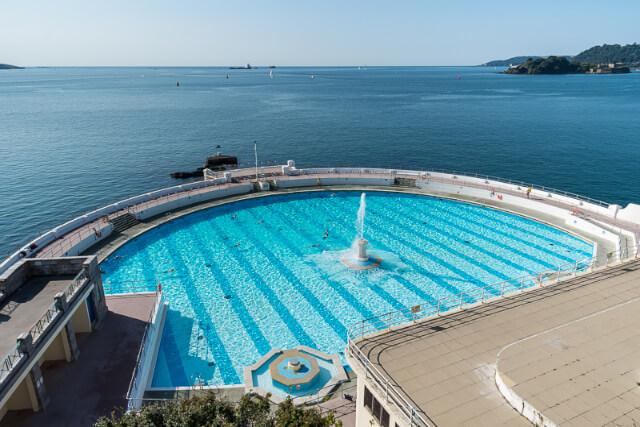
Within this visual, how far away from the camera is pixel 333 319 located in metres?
23.4

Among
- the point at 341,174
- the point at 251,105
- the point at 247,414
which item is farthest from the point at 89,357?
the point at 251,105

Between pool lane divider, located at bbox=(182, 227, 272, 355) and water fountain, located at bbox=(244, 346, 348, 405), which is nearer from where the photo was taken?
water fountain, located at bbox=(244, 346, 348, 405)

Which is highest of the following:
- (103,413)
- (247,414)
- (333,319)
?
(247,414)

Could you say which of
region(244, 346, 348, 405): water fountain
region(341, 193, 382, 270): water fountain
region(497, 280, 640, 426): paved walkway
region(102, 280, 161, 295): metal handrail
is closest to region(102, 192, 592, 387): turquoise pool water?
region(102, 280, 161, 295): metal handrail

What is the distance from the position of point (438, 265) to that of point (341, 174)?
19349 mm

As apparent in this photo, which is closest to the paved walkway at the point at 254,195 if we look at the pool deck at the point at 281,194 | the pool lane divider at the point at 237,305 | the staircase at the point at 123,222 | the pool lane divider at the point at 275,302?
the pool deck at the point at 281,194

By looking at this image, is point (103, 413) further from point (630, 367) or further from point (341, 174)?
point (341, 174)

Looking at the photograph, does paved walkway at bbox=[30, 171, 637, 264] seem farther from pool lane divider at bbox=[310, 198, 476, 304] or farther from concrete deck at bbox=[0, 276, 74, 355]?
pool lane divider at bbox=[310, 198, 476, 304]

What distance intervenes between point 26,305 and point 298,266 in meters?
16.2

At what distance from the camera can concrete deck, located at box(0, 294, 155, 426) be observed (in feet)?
47.4

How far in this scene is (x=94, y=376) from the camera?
16391mm

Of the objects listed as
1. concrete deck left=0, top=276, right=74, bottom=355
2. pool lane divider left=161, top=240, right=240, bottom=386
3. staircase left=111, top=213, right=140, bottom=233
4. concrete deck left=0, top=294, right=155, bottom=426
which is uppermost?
concrete deck left=0, top=276, right=74, bottom=355

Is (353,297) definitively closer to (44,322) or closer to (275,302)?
(275,302)

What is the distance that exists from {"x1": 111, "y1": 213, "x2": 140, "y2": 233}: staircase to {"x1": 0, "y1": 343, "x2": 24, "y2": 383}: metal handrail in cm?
2078
